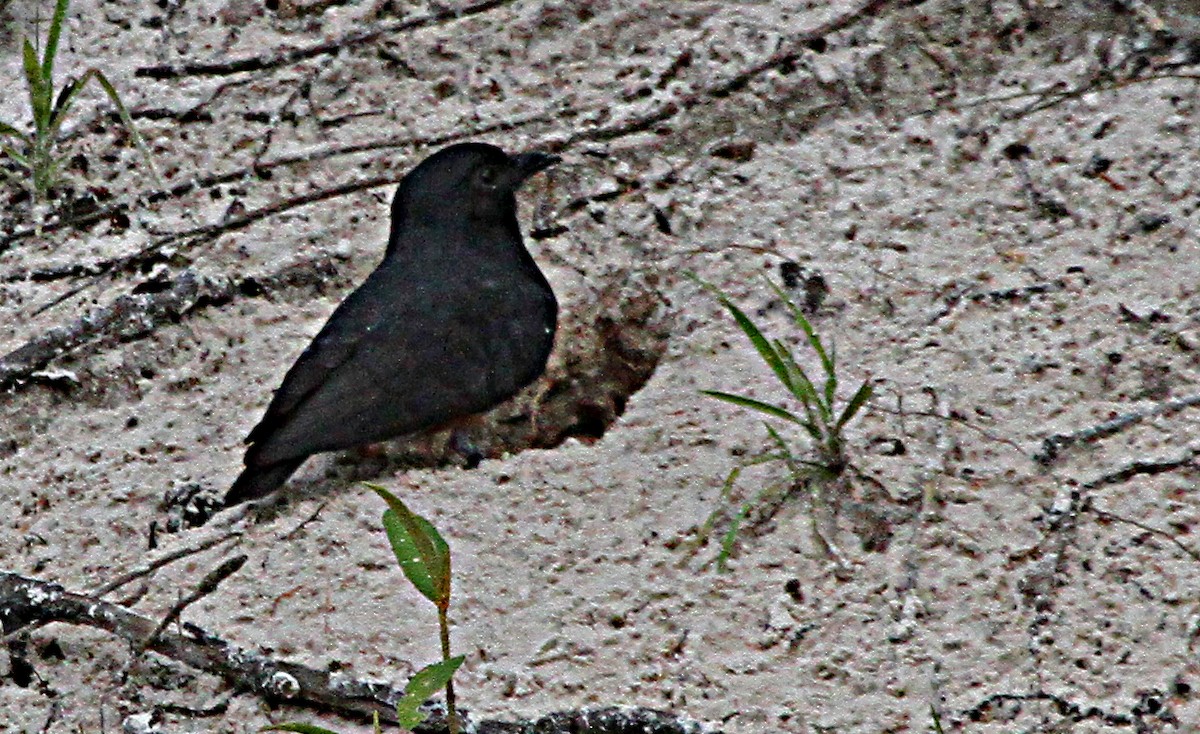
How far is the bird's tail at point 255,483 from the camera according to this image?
3.18m

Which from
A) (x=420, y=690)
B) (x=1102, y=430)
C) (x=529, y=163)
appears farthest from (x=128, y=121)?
(x=1102, y=430)

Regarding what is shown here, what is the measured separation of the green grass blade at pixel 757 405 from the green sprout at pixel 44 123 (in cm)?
130

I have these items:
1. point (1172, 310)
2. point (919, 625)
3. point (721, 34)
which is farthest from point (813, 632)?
point (721, 34)

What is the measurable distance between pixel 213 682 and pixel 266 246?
98 centimetres

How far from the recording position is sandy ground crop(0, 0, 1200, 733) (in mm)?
2889

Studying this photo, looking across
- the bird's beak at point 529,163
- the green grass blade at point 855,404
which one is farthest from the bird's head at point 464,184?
the green grass blade at point 855,404

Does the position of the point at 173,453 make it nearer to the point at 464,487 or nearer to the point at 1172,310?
the point at 464,487

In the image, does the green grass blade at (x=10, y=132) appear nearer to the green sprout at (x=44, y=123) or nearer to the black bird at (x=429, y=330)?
the green sprout at (x=44, y=123)

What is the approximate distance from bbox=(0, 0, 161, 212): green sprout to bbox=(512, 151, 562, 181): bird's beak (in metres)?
0.73

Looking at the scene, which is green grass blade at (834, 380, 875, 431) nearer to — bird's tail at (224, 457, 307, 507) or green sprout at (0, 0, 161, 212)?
bird's tail at (224, 457, 307, 507)

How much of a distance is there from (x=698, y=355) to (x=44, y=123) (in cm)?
141

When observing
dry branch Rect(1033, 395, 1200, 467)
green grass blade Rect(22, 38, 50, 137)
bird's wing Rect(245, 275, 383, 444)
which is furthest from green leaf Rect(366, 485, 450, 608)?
green grass blade Rect(22, 38, 50, 137)

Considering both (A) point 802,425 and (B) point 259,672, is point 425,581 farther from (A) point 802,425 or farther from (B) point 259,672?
(A) point 802,425

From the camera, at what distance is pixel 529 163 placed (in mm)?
3666
